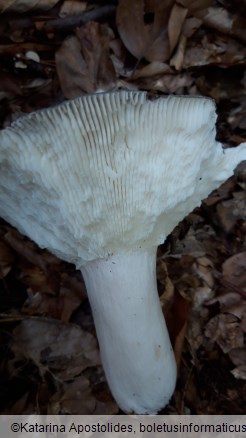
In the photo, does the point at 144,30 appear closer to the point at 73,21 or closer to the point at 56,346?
the point at 73,21

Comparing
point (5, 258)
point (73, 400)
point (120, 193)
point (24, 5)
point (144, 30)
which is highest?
point (24, 5)

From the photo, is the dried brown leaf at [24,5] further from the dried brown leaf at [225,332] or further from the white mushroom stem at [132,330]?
the dried brown leaf at [225,332]

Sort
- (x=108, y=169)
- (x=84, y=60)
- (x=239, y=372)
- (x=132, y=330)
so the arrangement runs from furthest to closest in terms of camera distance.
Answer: (x=84, y=60) → (x=239, y=372) → (x=132, y=330) → (x=108, y=169)

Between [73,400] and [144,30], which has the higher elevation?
[144,30]

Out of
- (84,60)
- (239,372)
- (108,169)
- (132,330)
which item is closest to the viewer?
(108,169)

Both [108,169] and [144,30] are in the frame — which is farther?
[144,30]

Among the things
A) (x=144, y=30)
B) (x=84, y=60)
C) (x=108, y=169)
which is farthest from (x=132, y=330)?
(x=144, y=30)

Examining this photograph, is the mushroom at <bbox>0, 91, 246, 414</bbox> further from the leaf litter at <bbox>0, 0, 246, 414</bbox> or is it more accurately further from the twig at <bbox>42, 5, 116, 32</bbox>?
the twig at <bbox>42, 5, 116, 32</bbox>

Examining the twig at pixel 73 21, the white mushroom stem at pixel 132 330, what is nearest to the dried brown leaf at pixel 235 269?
the white mushroom stem at pixel 132 330
